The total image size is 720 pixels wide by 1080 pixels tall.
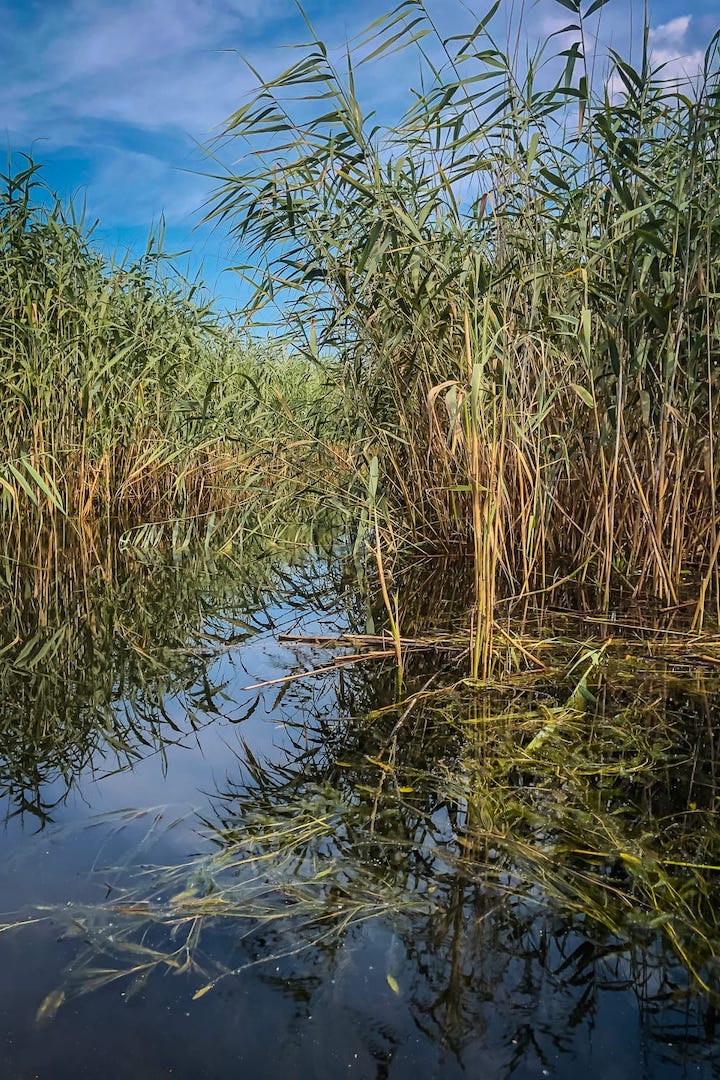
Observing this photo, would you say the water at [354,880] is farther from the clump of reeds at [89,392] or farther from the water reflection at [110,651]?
the clump of reeds at [89,392]

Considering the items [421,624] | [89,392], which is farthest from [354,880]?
[89,392]

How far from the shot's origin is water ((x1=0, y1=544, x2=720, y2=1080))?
107 cm

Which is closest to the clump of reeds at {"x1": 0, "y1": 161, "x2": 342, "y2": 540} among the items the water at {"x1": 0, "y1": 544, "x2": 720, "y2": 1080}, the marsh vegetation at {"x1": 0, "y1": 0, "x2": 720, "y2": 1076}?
the marsh vegetation at {"x1": 0, "y1": 0, "x2": 720, "y2": 1076}

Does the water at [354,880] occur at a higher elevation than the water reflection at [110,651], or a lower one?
lower

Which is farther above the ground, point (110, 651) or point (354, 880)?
point (110, 651)

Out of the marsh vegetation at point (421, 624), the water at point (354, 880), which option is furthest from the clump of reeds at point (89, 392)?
the water at point (354, 880)

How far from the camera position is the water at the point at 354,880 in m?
1.07

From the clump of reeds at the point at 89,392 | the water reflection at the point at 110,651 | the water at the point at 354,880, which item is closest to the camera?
the water at the point at 354,880

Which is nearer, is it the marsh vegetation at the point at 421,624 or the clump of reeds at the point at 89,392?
the marsh vegetation at the point at 421,624

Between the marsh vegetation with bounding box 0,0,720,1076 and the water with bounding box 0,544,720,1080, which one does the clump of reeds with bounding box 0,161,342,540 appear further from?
the water with bounding box 0,544,720,1080

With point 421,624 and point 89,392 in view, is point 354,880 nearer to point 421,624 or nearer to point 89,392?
point 421,624

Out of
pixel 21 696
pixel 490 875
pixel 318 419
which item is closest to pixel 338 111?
pixel 318 419

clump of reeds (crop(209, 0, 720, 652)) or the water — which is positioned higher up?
clump of reeds (crop(209, 0, 720, 652))

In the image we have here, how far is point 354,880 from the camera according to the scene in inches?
55.5
